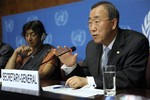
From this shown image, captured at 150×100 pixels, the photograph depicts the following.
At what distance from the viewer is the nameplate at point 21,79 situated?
4.58ft

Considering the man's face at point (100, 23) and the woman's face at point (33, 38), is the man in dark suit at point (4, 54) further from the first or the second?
the man's face at point (100, 23)

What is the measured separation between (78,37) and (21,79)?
1885 mm

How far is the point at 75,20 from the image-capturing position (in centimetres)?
334

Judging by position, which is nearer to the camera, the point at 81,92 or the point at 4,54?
the point at 81,92

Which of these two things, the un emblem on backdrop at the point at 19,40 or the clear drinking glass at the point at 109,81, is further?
the un emblem on backdrop at the point at 19,40

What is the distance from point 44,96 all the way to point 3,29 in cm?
341

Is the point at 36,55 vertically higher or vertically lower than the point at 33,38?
lower

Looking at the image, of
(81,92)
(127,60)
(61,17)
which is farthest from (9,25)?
(81,92)

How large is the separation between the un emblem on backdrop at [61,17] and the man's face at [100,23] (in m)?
1.61

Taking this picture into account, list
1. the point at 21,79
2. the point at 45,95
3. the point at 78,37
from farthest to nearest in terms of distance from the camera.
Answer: the point at 78,37
the point at 21,79
the point at 45,95

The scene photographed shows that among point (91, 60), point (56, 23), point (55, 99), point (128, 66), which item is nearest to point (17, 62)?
point (56, 23)

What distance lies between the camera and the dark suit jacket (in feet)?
5.44

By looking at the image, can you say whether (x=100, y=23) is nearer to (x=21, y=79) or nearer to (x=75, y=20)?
(x=21, y=79)

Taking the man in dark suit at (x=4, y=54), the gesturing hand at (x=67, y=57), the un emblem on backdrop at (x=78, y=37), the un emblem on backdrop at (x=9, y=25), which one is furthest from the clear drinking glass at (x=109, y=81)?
the un emblem on backdrop at (x=9, y=25)
